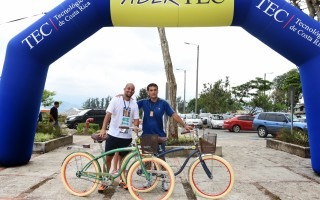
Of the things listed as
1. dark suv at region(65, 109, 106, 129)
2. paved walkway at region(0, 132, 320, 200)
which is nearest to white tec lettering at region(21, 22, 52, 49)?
paved walkway at region(0, 132, 320, 200)

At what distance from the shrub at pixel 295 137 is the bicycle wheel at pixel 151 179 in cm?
774

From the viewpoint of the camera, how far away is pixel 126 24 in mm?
7930

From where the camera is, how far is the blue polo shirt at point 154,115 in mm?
6738

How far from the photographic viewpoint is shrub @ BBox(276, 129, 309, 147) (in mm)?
12539

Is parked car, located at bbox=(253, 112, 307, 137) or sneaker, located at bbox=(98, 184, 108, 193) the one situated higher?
parked car, located at bbox=(253, 112, 307, 137)

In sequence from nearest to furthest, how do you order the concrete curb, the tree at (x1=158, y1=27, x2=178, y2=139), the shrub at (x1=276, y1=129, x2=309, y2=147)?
1. the concrete curb
2. the shrub at (x1=276, y1=129, x2=309, y2=147)
3. the tree at (x1=158, y1=27, x2=178, y2=139)

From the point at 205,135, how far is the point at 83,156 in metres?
2.01

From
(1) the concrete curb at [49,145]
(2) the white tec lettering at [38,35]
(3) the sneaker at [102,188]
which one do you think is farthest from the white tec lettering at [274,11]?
(1) the concrete curb at [49,145]

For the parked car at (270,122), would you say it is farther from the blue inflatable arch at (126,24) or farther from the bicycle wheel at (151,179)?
the bicycle wheel at (151,179)

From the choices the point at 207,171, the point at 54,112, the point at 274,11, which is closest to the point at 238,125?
the point at 54,112

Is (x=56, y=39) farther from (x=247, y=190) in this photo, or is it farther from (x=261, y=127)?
(x=261, y=127)

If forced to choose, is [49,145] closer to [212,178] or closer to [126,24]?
[126,24]

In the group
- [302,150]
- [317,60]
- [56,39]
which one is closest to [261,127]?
[302,150]

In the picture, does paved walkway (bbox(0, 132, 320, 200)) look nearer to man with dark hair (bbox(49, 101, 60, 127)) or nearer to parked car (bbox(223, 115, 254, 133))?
man with dark hair (bbox(49, 101, 60, 127))
